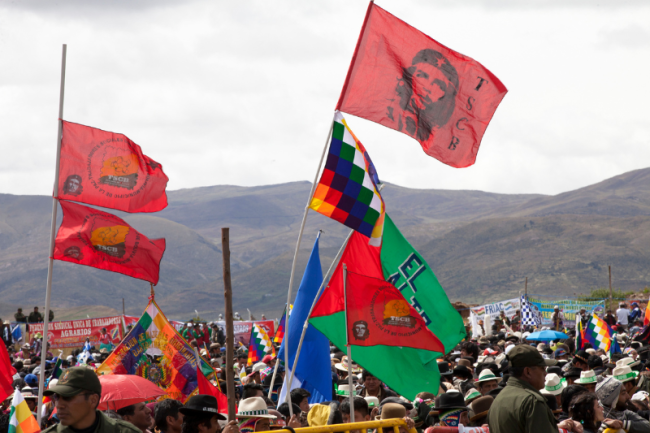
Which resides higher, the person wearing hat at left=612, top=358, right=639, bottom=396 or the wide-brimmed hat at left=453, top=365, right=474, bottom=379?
the wide-brimmed hat at left=453, top=365, right=474, bottom=379

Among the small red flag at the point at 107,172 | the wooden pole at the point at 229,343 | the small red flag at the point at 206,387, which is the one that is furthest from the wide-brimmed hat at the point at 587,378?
the small red flag at the point at 107,172

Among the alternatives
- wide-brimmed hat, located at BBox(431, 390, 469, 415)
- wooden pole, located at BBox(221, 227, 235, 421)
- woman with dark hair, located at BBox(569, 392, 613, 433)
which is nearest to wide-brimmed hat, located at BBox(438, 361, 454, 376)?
wide-brimmed hat, located at BBox(431, 390, 469, 415)

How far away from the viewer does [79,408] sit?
408 centimetres

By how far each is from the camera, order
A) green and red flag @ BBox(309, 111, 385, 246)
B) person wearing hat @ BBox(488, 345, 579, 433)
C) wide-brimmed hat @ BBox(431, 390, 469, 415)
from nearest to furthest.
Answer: person wearing hat @ BBox(488, 345, 579, 433) → wide-brimmed hat @ BBox(431, 390, 469, 415) → green and red flag @ BBox(309, 111, 385, 246)

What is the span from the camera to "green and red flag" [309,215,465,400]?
335 inches

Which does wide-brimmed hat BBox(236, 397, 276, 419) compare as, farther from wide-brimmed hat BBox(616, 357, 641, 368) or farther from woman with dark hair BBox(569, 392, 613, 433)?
wide-brimmed hat BBox(616, 357, 641, 368)

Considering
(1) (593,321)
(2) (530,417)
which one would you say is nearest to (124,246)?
(2) (530,417)

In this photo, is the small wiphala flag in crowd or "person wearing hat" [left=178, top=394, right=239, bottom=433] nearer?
"person wearing hat" [left=178, top=394, right=239, bottom=433]

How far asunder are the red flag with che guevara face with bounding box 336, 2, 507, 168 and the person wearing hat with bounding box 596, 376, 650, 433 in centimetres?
309

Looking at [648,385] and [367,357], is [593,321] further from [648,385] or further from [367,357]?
[367,357]

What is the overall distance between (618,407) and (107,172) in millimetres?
6383

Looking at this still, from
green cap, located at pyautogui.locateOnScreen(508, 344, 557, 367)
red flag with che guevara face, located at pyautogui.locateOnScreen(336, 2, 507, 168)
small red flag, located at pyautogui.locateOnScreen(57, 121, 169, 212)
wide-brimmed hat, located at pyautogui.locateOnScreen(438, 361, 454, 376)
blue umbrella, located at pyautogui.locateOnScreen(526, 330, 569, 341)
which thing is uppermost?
red flag with che guevara face, located at pyautogui.locateOnScreen(336, 2, 507, 168)

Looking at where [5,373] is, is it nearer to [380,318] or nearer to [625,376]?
[380,318]

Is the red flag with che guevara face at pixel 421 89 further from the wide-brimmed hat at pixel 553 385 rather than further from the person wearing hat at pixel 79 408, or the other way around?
the person wearing hat at pixel 79 408
